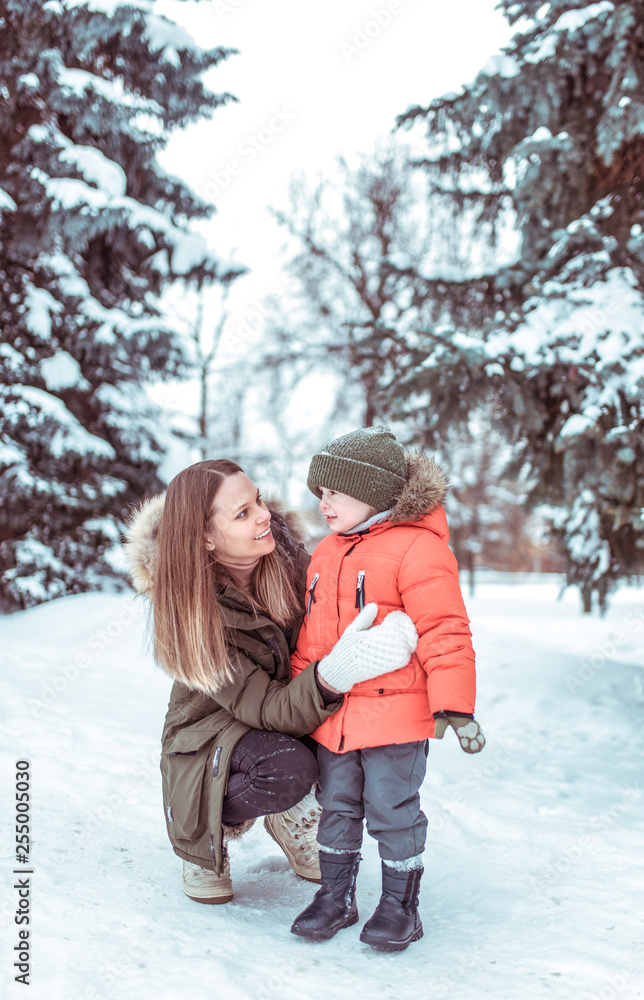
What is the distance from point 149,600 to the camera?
2328 millimetres

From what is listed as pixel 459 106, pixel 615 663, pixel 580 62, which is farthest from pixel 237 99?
pixel 615 663

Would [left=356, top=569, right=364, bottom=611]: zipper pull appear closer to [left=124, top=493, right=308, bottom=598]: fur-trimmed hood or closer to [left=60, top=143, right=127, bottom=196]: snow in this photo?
[left=124, top=493, right=308, bottom=598]: fur-trimmed hood

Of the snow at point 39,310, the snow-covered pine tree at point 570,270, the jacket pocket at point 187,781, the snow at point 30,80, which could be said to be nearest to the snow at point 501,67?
the snow-covered pine tree at point 570,270

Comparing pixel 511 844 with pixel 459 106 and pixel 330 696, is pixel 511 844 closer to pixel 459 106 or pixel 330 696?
pixel 330 696

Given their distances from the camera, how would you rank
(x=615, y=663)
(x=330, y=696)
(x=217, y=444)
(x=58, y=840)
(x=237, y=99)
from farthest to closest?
(x=217, y=444) → (x=237, y=99) → (x=615, y=663) → (x=58, y=840) → (x=330, y=696)

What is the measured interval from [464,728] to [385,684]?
0.92 ft

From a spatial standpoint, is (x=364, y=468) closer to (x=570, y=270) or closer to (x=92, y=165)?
(x=570, y=270)

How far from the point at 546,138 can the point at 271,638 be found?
135 inches

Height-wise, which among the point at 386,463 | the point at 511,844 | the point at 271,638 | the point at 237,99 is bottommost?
the point at 511,844

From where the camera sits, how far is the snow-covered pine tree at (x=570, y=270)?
3705mm

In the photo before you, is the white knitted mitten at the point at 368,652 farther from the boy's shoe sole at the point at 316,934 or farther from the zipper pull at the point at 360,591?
the boy's shoe sole at the point at 316,934

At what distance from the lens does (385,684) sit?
2047mm

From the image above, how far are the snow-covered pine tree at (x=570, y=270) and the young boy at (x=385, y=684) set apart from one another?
176 cm

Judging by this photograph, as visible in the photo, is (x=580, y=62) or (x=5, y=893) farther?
(x=580, y=62)
